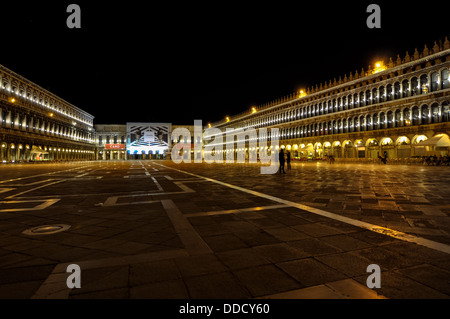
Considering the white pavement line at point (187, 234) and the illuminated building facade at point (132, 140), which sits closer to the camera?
the white pavement line at point (187, 234)

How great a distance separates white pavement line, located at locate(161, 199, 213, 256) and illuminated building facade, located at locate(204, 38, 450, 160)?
27769mm

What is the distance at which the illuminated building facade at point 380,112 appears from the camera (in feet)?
102

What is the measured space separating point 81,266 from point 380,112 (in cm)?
4502

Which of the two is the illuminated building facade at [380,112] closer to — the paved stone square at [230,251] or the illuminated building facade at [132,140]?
the paved stone square at [230,251]

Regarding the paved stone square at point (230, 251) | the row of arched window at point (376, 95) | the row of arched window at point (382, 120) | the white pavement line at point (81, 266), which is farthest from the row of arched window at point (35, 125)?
the row of arched window at point (382, 120)

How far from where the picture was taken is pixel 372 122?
4041 centimetres

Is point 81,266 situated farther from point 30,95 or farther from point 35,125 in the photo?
point 30,95

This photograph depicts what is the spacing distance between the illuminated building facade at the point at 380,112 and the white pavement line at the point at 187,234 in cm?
2777

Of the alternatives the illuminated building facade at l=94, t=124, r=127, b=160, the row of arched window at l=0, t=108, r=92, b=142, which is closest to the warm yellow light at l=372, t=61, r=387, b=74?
the row of arched window at l=0, t=108, r=92, b=142

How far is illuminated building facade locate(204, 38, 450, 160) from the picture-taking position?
3122 cm

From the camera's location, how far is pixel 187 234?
11.8 ft

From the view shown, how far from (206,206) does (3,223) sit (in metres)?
3.56
